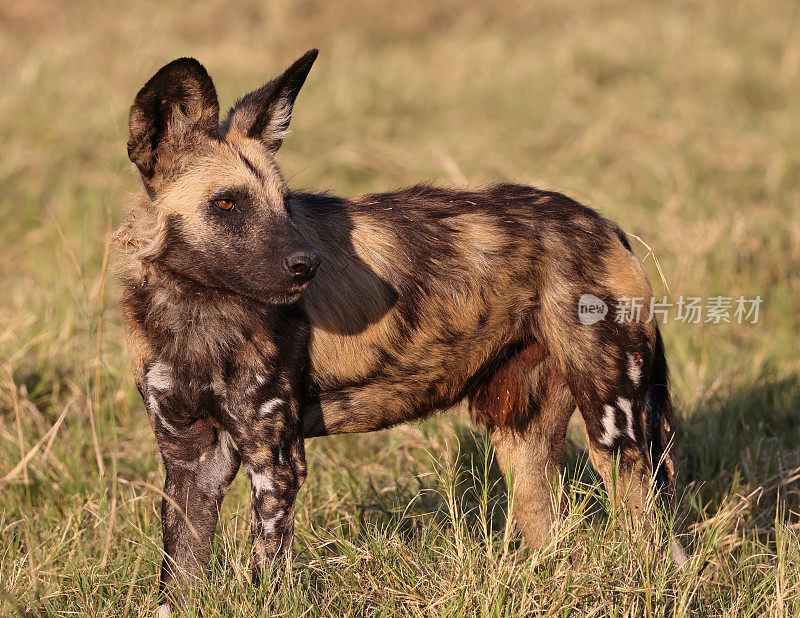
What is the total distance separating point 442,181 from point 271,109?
12.8 ft

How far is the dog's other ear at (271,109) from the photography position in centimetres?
271

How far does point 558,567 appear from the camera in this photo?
249 centimetres

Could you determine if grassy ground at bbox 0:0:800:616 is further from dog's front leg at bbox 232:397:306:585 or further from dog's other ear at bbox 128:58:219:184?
dog's other ear at bbox 128:58:219:184

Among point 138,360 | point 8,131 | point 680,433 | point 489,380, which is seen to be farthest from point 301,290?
point 8,131

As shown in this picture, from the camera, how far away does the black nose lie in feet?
8.07

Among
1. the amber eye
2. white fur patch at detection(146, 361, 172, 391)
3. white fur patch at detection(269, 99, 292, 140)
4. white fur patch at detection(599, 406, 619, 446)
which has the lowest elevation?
white fur patch at detection(599, 406, 619, 446)

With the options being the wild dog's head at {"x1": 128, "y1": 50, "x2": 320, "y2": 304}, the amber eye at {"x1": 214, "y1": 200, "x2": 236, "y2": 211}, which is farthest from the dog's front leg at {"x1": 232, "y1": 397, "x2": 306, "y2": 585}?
the amber eye at {"x1": 214, "y1": 200, "x2": 236, "y2": 211}

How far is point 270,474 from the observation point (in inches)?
103

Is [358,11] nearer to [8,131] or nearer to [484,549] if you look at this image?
[8,131]

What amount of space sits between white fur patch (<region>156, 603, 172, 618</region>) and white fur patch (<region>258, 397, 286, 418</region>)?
0.58 metres

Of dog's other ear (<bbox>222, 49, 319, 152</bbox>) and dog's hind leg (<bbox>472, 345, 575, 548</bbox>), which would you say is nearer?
dog's other ear (<bbox>222, 49, 319, 152</bbox>)

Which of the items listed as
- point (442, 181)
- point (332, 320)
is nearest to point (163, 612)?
point (332, 320)

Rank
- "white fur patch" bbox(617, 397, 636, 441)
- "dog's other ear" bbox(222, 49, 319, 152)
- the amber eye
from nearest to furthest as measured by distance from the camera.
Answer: the amber eye
"dog's other ear" bbox(222, 49, 319, 152)
"white fur patch" bbox(617, 397, 636, 441)

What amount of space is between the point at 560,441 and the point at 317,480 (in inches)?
36.9
